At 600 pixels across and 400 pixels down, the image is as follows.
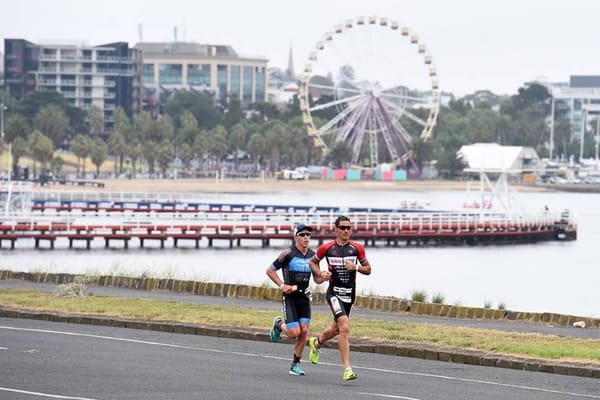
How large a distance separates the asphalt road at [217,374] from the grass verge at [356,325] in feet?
3.49

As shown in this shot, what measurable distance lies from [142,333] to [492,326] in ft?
21.5

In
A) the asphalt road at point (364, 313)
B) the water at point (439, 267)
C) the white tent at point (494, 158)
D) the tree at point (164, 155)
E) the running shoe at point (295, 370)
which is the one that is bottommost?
the water at point (439, 267)

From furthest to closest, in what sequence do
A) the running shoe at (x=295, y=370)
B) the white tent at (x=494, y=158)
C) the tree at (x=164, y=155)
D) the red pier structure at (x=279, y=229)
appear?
the tree at (x=164, y=155) < the white tent at (x=494, y=158) < the red pier structure at (x=279, y=229) < the running shoe at (x=295, y=370)

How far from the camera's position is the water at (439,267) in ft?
197

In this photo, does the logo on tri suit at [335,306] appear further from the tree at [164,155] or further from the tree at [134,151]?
the tree at [164,155]

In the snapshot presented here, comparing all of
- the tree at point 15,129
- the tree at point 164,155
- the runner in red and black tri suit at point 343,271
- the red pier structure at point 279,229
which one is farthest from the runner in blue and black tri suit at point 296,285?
the tree at point 164,155

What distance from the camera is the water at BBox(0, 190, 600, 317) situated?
60000 mm

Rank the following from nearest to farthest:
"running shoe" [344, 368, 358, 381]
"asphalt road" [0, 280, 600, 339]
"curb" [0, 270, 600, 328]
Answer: "running shoe" [344, 368, 358, 381] < "asphalt road" [0, 280, 600, 339] < "curb" [0, 270, 600, 328]

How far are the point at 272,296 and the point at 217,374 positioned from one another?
1248 centimetres

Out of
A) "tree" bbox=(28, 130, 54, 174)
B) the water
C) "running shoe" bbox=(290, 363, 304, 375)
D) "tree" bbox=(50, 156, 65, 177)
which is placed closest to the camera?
"running shoe" bbox=(290, 363, 304, 375)

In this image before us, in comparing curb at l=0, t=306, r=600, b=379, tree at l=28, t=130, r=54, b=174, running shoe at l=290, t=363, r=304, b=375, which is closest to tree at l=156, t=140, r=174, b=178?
tree at l=28, t=130, r=54, b=174

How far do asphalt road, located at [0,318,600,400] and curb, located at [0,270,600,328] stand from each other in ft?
20.4

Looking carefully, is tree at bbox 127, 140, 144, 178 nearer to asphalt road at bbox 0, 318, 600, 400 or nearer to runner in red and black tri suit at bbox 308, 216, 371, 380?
asphalt road at bbox 0, 318, 600, 400

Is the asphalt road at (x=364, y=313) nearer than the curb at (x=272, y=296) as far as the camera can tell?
Yes
